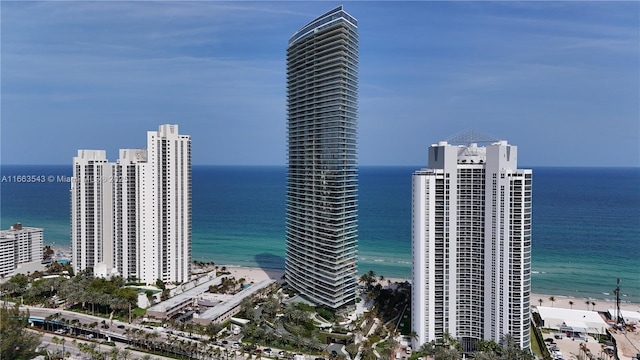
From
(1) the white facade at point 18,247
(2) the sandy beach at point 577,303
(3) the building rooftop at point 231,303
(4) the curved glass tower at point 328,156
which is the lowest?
(2) the sandy beach at point 577,303

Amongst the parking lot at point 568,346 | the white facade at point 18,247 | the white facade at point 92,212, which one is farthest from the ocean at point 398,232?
the parking lot at point 568,346

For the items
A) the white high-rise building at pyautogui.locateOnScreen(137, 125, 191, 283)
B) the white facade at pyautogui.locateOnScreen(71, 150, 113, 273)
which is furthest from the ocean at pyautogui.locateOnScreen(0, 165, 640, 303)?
the white high-rise building at pyautogui.locateOnScreen(137, 125, 191, 283)

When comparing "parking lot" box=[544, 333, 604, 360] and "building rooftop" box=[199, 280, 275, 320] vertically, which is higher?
"building rooftop" box=[199, 280, 275, 320]

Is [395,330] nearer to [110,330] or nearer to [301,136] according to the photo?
[301,136]

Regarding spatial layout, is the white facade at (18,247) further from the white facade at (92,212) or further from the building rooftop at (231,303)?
the building rooftop at (231,303)

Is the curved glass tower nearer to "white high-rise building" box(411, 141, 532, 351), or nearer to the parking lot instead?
"white high-rise building" box(411, 141, 532, 351)

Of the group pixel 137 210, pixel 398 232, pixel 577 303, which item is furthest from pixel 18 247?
pixel 577 303
